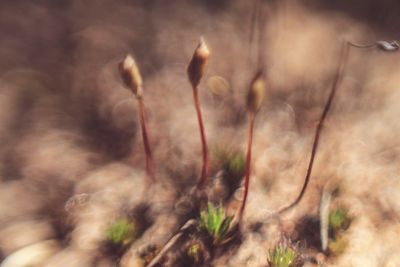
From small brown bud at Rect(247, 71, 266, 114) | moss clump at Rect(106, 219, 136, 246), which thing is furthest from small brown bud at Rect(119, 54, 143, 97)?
moss clump at Rect(106, 219, 136, 246)

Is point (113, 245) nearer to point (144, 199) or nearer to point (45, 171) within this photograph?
point (144, 199)

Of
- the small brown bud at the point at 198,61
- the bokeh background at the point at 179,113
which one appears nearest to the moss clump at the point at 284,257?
the bokeh background at the point at 179,113

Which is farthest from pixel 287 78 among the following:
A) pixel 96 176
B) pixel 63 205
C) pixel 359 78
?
pixel 63 205

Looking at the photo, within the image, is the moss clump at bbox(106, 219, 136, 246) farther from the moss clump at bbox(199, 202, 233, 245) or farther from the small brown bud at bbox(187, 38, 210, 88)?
the small brown bud at bbox(187, 38, 210, 88)

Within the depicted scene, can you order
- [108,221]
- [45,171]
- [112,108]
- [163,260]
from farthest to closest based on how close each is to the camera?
[112,108] < [45,171] < [108,221] < [163,260]

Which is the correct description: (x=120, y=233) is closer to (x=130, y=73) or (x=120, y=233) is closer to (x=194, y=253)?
(x=194, y=253)

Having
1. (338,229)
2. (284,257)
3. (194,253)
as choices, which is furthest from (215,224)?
(338,229)
